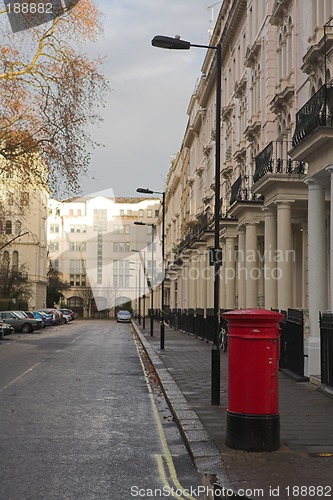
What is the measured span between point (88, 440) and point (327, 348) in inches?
209

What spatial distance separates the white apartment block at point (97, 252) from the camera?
11956cm

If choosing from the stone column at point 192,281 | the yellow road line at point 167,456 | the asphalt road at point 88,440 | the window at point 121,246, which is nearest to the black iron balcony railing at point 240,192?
the asphalt road at point 88,440

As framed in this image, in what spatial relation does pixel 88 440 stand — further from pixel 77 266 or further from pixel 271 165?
pixel 77 266

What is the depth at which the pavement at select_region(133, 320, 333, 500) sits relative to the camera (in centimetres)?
629

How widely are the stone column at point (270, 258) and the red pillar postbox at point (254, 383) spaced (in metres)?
14.0

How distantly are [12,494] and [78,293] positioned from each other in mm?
115843

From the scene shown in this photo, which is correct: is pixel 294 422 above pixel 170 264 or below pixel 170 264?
below

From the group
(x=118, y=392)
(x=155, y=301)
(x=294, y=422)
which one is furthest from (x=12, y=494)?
(x=155, y=301)

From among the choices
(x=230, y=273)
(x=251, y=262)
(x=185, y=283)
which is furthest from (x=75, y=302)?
(x=251, y=262)

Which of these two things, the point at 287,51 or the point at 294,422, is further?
the point at 287,51

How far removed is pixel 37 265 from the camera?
303 ft

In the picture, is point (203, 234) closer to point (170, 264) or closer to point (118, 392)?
point (118, 392)

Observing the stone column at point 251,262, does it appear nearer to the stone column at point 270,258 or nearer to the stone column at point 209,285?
the stone column at point 270,258

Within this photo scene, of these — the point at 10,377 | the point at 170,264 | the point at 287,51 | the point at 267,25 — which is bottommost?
the point at 10,377
